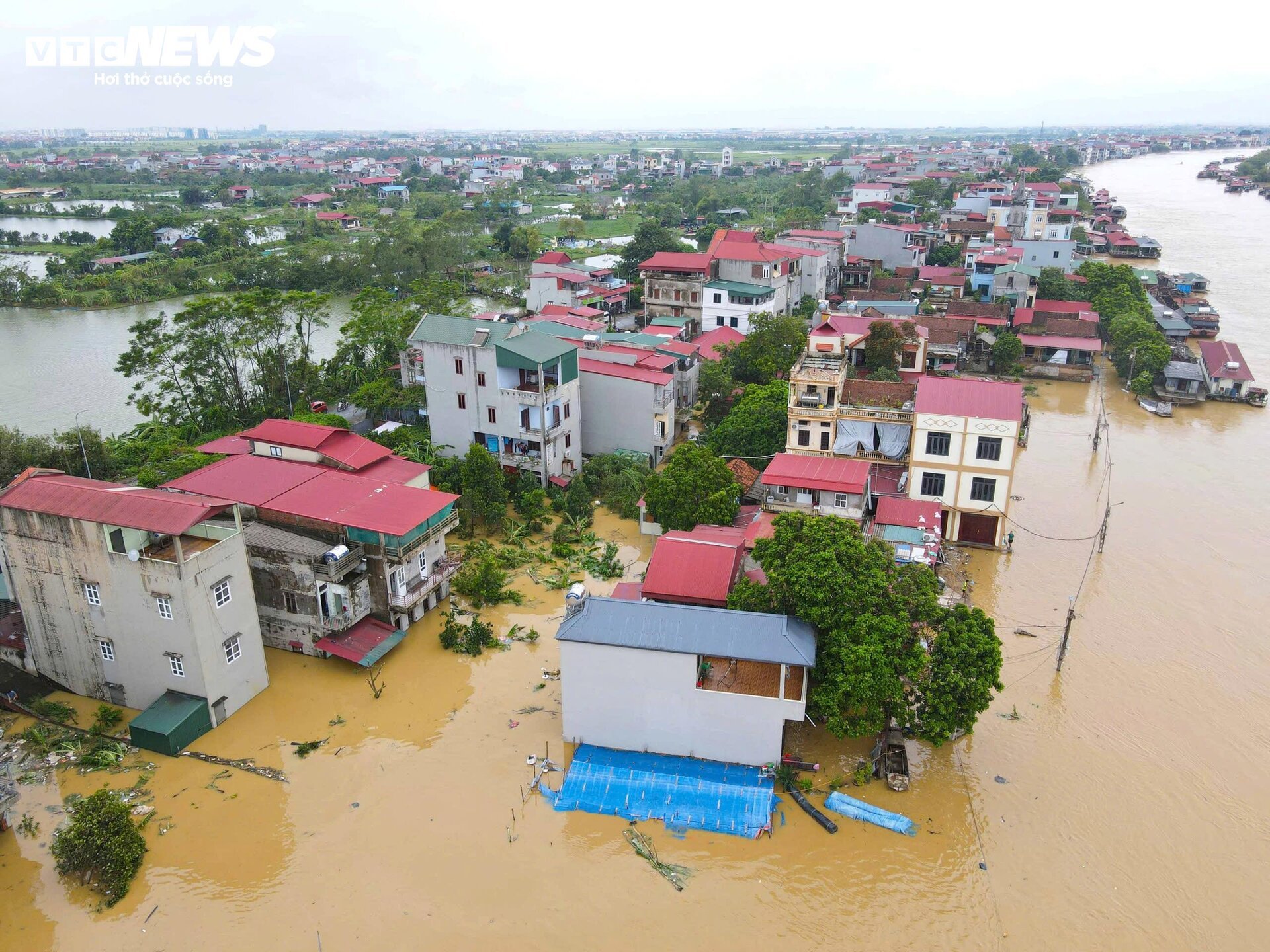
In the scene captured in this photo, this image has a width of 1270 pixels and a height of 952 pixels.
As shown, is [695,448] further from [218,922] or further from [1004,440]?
[218,922]

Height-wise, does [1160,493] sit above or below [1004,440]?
below

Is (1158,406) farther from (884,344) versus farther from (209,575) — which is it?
(209,575)

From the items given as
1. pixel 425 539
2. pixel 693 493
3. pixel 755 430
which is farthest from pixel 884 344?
pixel 425 539

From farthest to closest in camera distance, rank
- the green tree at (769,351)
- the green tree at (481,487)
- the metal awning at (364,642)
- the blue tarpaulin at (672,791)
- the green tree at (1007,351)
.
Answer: the green tree at (1007,351) < the green tree at (769,351) < the green tree at (481,487) < the metal awning at (364,642) < the blue tarpaulin at (672,791)

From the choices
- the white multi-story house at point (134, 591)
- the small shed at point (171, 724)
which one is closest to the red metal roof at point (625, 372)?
the white multi-story house at point (134, 591)

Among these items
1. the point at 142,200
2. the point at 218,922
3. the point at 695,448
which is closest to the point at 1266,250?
the point at 695,448

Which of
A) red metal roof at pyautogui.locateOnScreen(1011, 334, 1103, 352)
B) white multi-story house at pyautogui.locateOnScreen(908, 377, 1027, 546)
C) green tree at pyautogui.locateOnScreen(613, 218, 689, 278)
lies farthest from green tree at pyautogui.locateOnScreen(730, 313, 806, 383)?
green tree at pyautogui.locateOnScreen(613, 218, 689, 278)

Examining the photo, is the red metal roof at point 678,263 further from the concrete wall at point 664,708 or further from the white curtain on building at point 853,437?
the concrete wall at point 664,708
